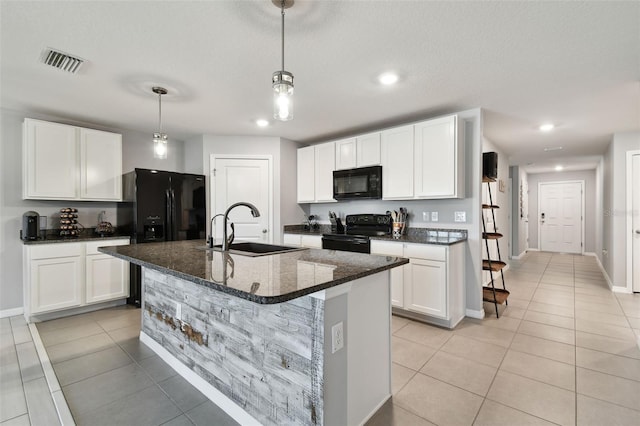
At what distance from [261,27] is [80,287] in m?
3.51

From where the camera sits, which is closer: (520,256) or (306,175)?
(306,175)

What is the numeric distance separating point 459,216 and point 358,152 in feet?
4.90

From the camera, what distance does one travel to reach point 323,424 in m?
1.35

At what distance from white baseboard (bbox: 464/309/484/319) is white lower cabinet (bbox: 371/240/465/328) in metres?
0.08

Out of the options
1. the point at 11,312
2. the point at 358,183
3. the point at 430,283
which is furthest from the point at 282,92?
the point at 11,312

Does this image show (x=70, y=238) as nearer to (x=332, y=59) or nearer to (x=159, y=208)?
(x=159, y=208)

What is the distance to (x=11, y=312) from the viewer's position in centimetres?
339

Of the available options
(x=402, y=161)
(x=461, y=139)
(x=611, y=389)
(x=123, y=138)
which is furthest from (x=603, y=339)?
(x=123, y=138)

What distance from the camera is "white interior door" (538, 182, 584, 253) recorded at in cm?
791

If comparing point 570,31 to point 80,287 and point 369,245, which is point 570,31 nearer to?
point 369,245

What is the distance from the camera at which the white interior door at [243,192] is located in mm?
4410

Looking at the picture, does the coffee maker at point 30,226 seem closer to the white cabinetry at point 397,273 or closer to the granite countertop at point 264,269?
the granite countertop at point 264,269

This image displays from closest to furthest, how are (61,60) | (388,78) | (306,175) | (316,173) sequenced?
(61,60) < (388,78) < (316,173) < (306,175)

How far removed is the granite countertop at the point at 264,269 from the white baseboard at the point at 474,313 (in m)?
2.17
